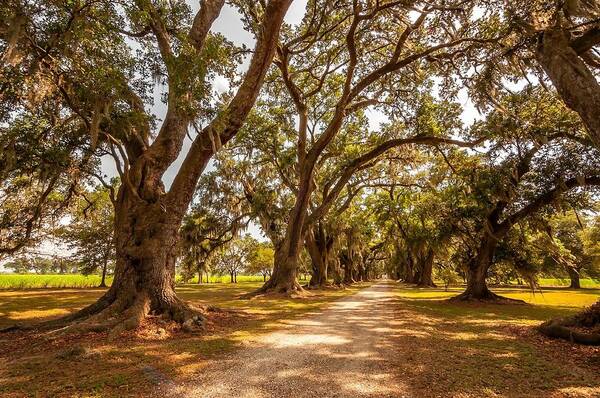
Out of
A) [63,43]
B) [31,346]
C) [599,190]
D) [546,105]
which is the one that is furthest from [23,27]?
[599,190]

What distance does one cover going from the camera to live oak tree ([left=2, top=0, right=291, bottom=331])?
7484 millimetres

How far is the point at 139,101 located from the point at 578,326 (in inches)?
526

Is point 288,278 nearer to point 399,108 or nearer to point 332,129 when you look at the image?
point 332,129

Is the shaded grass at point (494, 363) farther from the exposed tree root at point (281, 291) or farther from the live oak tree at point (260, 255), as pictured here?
the live oak tree at point (260, 255)

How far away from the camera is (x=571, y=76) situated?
5.83 metres

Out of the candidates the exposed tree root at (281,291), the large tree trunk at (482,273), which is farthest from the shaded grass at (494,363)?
the exposed tree root at (281,291)

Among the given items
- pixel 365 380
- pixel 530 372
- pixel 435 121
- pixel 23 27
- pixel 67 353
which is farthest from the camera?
pixel 435 121

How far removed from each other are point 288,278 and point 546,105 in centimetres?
1550

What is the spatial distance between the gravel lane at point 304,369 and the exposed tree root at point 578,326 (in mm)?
3882

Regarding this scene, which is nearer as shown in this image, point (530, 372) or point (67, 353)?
point (530, 372)

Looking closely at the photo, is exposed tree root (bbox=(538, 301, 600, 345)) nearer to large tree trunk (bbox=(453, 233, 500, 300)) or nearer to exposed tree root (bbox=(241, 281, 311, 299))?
large tree trunk (bbox=(453, 233, 500, 300))

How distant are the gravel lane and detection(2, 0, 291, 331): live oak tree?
3.26 meters

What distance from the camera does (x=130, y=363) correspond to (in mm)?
5008

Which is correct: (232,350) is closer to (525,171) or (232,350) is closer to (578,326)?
(578,326)
